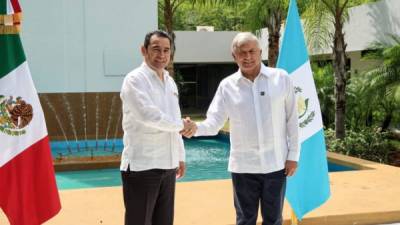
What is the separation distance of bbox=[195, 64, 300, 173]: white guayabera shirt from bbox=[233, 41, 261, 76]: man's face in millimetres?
55

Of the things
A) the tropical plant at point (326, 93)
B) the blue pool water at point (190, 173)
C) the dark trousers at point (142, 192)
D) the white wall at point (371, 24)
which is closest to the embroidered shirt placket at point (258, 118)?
the dark trousers at point (142, 192)

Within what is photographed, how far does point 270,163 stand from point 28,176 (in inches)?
59.6

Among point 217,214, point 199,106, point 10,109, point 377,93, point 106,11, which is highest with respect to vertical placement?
point 106,11

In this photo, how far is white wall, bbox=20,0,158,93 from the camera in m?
12.5

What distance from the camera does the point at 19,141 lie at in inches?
126

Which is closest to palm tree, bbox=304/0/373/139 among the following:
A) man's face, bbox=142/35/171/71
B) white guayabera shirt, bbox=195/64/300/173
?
white guayabera shirt, bbox=195/64/300/173

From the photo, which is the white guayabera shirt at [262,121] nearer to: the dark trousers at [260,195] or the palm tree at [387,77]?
the dark trousers at [260,195]

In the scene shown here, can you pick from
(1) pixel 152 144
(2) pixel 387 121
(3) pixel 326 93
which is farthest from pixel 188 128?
(3) pixel 326 93

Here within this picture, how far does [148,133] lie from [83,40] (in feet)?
33.4

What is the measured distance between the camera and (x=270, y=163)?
335 cm

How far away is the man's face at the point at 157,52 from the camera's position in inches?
123

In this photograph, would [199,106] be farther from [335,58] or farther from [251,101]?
[251,101]

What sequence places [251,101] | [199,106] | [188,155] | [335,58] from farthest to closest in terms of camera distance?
1. [199,106]
2. [188,155]
3. [335,58]
4. [251,101]

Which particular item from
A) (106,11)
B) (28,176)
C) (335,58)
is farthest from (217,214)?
A: (106,11)
